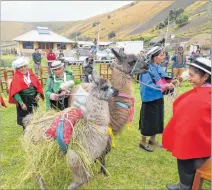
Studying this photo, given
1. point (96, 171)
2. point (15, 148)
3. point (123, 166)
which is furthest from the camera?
point (15, 148)

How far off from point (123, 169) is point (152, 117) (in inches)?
38.3

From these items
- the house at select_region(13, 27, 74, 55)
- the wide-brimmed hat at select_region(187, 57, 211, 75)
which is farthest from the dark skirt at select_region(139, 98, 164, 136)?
the house at select_region(13, 27, 74, 55)

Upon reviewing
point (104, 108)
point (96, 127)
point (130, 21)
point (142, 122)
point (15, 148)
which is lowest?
point (15, 148)

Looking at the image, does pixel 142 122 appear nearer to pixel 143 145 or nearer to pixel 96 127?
pixel 143 145

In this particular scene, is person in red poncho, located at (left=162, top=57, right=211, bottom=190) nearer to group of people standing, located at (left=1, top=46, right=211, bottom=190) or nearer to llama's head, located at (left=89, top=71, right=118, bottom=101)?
group of people standing, located at (left=1, top=46, right=211, bottom=190)

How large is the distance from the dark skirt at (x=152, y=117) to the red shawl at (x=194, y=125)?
4.92 feet

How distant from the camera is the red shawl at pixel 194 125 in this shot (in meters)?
2.51

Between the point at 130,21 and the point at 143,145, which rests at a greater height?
the point at 130,21

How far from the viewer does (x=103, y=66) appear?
43.7 feet

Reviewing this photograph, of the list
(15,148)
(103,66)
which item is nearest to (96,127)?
(15,148)

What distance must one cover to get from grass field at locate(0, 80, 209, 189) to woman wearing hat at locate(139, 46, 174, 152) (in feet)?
1.19

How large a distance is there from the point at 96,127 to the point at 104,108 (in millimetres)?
241

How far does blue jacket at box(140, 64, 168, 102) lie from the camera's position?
401 centimetres

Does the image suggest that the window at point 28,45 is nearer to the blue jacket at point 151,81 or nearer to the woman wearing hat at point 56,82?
the woman wearing hat at point 56,82
